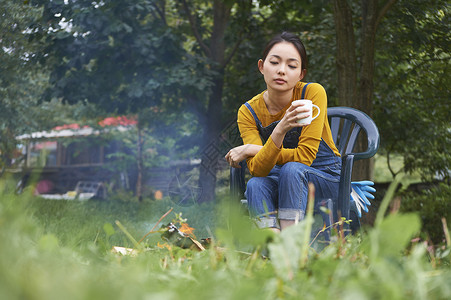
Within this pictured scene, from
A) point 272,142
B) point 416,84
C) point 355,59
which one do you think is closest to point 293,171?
point 272,142

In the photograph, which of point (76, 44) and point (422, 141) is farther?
point (422, 141)

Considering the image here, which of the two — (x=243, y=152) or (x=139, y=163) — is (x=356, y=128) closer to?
(x=243, y=152)

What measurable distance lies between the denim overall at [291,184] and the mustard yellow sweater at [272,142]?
0.03m

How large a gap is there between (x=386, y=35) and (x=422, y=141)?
269cm

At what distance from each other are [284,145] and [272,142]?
15.2 inches

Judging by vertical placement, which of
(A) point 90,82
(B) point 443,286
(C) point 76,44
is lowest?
(B) point 443,286

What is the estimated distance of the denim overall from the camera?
82.3 inches

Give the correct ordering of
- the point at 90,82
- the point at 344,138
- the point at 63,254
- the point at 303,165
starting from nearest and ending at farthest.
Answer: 1. the point at 63,254
2. the point at 303,165
3. the point at 344,138
4. the point at 90,82

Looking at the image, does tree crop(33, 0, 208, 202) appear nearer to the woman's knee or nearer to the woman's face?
the woman's face

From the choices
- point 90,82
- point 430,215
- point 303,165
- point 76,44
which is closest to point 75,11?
point 76,44

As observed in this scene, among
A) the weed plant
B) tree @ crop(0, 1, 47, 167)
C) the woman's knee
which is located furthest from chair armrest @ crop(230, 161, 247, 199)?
tree @ crop(0, 1, 47, 167)

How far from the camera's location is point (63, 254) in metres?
1.03

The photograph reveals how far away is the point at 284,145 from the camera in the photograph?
252 cm

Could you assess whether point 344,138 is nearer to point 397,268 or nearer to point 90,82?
point 397,268
